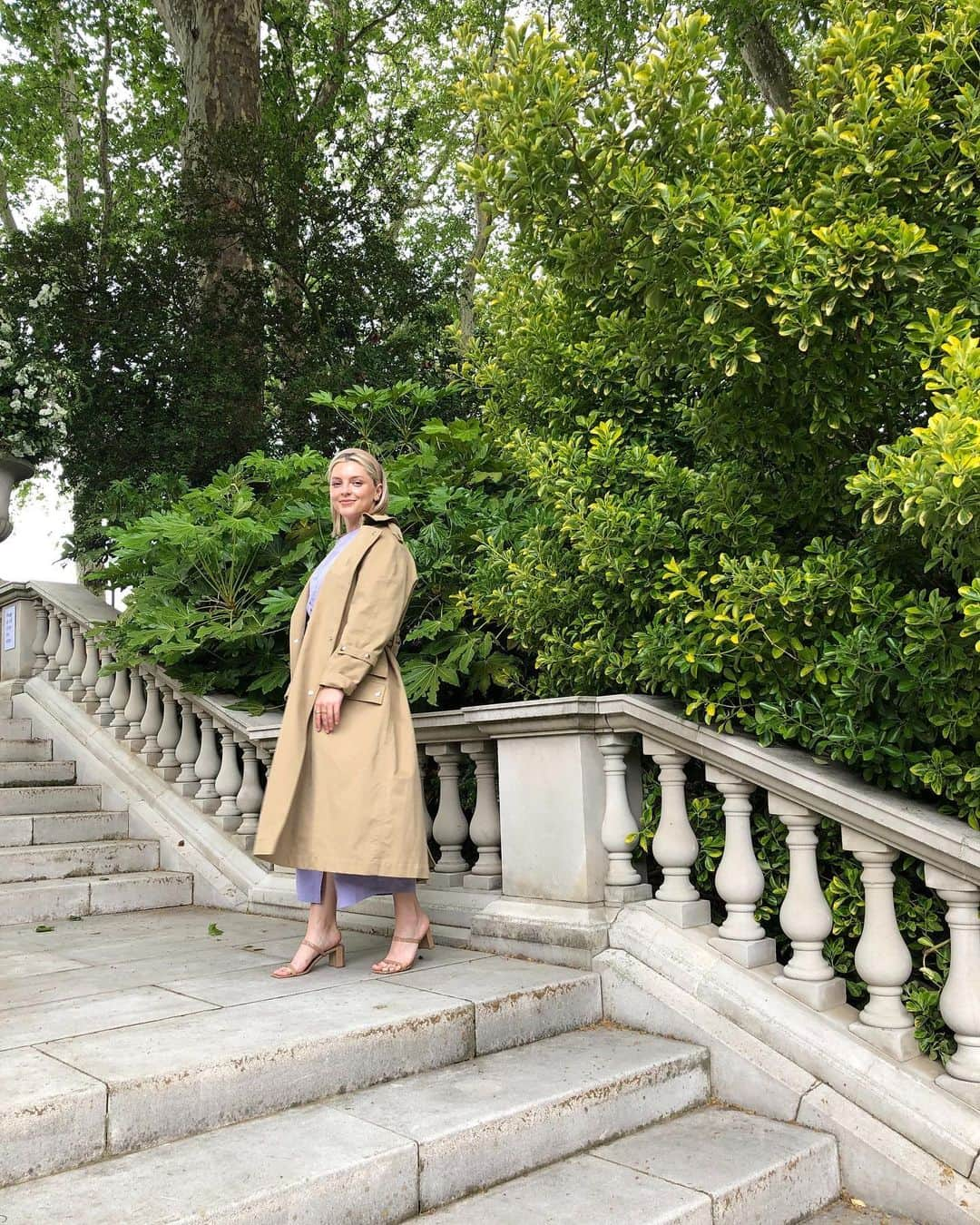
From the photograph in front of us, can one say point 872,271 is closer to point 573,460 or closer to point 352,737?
point 573,460

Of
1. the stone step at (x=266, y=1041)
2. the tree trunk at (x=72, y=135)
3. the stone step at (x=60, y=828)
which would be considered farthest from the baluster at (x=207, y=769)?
the tree trunk at (x=72, y=135)

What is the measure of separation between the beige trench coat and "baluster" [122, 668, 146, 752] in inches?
114

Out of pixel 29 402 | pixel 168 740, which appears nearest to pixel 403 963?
pixel 168 740

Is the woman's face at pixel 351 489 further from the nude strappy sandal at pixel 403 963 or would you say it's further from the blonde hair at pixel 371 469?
the nude strappy sandal at pixel 403 963

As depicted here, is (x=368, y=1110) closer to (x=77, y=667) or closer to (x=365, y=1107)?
(x=365, y=1107)

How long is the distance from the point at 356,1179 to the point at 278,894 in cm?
283

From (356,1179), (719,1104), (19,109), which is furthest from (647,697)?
(19,109)

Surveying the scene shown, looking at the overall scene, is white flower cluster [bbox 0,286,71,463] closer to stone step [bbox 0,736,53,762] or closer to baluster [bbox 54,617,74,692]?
baluster [bbox 54,617,74,692]

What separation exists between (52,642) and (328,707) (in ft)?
14.8

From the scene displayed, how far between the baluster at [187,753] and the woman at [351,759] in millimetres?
2300

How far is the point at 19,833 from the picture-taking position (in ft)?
18.5

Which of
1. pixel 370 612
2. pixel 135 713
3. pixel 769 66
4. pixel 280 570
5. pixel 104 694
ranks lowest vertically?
pixel 135 713

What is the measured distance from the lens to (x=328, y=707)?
3.59 metres

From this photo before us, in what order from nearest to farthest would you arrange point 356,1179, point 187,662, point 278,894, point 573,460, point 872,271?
1. point 356,1179
2. point 872,271
3. point 573,460
4. point 278,894
5. point 187,662
